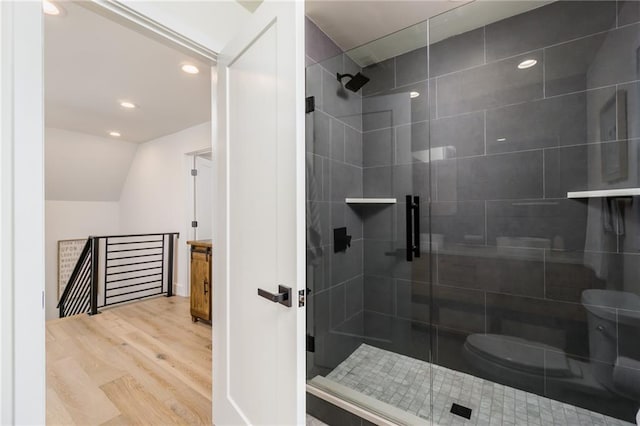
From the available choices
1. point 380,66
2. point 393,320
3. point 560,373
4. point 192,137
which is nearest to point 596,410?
point 560,373

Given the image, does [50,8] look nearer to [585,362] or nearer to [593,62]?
[593,62]

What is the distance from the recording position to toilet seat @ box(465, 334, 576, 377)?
5.52 feet

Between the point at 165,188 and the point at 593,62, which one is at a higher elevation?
the point at 593,62

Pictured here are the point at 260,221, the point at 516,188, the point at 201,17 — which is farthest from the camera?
the point at 516,188

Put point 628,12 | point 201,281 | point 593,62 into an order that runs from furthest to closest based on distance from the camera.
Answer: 1. point 201,281
2. point 593,62
3. point 628,12

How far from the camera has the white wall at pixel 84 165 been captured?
13.3 ft

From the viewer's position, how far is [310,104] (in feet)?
5.64

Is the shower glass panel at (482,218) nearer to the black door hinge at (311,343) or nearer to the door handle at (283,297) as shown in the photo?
the black door hinge at (311,343)

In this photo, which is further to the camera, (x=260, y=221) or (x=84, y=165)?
(x=84, y=165)

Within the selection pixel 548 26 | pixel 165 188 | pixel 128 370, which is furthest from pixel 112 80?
pixel 548 26

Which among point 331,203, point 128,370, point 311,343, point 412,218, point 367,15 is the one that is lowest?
point 128,370

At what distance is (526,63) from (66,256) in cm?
678

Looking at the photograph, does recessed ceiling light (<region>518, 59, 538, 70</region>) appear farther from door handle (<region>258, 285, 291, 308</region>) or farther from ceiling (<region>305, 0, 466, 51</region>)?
door handle (<region>258, 285, 291, 308</region>)

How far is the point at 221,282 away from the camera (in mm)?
1415
